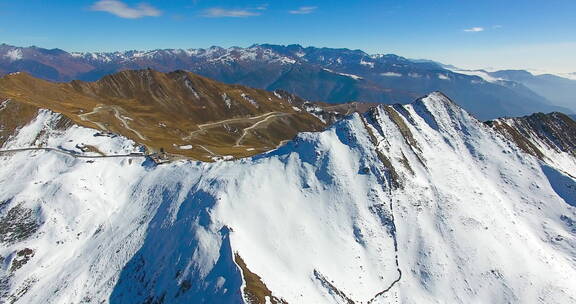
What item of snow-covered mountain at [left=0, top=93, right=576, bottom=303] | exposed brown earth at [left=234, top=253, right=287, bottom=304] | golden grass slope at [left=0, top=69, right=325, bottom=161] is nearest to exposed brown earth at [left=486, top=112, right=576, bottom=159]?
snow-covered mountain at [left=0, top=93, right=576, bottom=303]

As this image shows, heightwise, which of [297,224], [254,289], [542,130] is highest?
[542,130]

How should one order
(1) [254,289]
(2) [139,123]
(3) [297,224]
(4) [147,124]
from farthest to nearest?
(4) [147,124]
(2) [139,123]
(3) [297,224]
(1) [254,289]

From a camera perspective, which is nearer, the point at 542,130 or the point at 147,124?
the point at 542,130

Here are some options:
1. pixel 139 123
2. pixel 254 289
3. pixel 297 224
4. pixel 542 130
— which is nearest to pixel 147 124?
pixel 139 123

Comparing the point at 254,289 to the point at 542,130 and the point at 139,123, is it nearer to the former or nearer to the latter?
the point at 542,130

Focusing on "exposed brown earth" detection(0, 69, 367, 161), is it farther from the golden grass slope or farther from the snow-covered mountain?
the snow-covered mountain

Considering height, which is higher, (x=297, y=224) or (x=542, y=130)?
(x=542, y=130)

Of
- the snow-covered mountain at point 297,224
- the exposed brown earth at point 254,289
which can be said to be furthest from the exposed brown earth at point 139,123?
the exposed brown earth at point 254,289

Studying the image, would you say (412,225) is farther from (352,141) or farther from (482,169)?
(482,169)

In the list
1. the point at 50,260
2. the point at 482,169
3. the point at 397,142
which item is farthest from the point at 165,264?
the point at 482,169
